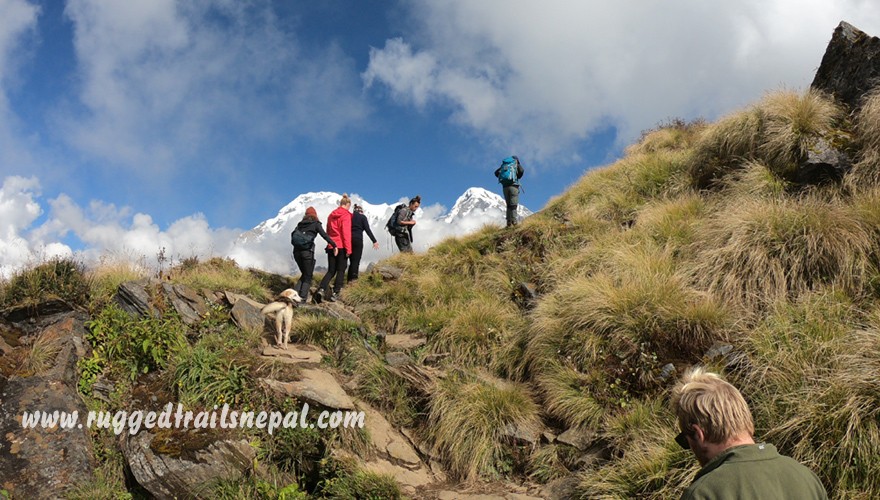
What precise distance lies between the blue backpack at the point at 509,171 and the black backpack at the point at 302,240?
20.0 feet

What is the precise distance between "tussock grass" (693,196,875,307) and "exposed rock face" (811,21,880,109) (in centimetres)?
324

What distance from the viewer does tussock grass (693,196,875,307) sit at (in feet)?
18.2

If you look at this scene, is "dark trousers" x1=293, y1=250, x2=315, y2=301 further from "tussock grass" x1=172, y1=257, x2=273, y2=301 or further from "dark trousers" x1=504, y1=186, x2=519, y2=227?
"dark trousers" x1=504, y1=186, x2=519, y2=227

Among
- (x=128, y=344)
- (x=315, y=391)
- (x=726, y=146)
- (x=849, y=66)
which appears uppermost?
(x=849, y=66)

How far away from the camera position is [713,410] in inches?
84.0

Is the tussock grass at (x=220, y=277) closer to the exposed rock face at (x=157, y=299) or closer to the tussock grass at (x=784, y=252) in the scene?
the exposed rock face at (x=157, y=299)

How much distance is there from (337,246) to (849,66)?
11.2m

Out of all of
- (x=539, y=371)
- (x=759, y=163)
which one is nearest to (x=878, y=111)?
(x=759, y=163)

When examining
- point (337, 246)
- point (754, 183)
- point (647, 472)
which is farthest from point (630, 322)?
point (337, 246)

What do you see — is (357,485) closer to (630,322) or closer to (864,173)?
(630,322)

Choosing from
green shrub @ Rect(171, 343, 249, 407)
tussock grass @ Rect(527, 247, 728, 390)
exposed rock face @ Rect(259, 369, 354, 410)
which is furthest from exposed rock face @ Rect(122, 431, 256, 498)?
tussock grass @ Rect(527, 247, 728, 390)

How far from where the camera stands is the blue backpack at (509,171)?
44.4ft

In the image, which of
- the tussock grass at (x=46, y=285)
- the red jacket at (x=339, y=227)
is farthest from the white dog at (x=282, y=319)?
the red jacket at (x=339, y=227)

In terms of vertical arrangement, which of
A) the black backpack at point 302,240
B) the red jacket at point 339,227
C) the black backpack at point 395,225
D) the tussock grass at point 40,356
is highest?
the black backpack at point 395,225
